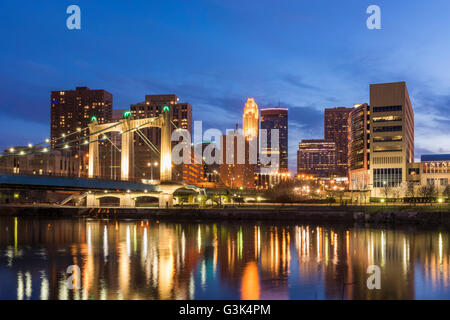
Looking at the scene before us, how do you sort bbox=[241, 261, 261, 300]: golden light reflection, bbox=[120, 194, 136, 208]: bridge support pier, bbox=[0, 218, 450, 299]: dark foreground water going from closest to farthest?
1. bbox=[241, 261, 261, 300]: golden light reflection
2. bbox=[0, 218, 450, 299]: dark foreground water
3. bbox=[120, 194, 136, 208]: bridge support pier

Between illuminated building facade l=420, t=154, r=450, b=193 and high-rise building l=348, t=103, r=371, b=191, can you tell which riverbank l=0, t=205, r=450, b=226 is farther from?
high-rise building l=348, t=103, r=371, b=191

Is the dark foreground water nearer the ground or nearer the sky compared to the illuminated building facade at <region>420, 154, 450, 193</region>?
nearer the ground

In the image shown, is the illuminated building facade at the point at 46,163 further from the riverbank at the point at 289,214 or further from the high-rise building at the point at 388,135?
the high-rise building at the point at 388,135

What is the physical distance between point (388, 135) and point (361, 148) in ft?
47.9

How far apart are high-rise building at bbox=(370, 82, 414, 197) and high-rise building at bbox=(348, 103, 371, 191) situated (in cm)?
561

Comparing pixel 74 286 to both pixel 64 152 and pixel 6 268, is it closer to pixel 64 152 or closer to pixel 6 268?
pixel 6 268

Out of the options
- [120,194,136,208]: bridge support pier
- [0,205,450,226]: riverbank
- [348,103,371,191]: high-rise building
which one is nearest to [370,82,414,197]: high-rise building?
[348,103,371,191]: high-rise building

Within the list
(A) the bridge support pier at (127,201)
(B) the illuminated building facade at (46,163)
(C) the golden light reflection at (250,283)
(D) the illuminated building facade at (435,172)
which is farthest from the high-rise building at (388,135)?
(C) the golden light reflection at (250,283)

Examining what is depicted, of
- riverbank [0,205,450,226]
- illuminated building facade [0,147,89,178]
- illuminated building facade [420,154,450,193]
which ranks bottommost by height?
riverbank [0,205,450,226]

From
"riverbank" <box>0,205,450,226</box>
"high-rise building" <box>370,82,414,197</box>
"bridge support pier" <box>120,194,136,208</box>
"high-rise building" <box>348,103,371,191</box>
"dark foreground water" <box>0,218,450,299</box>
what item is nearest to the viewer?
"dark foreground water" <box>0,218,450,299</box>

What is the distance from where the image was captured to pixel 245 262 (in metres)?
31.0

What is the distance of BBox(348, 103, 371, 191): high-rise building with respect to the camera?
127 meters
